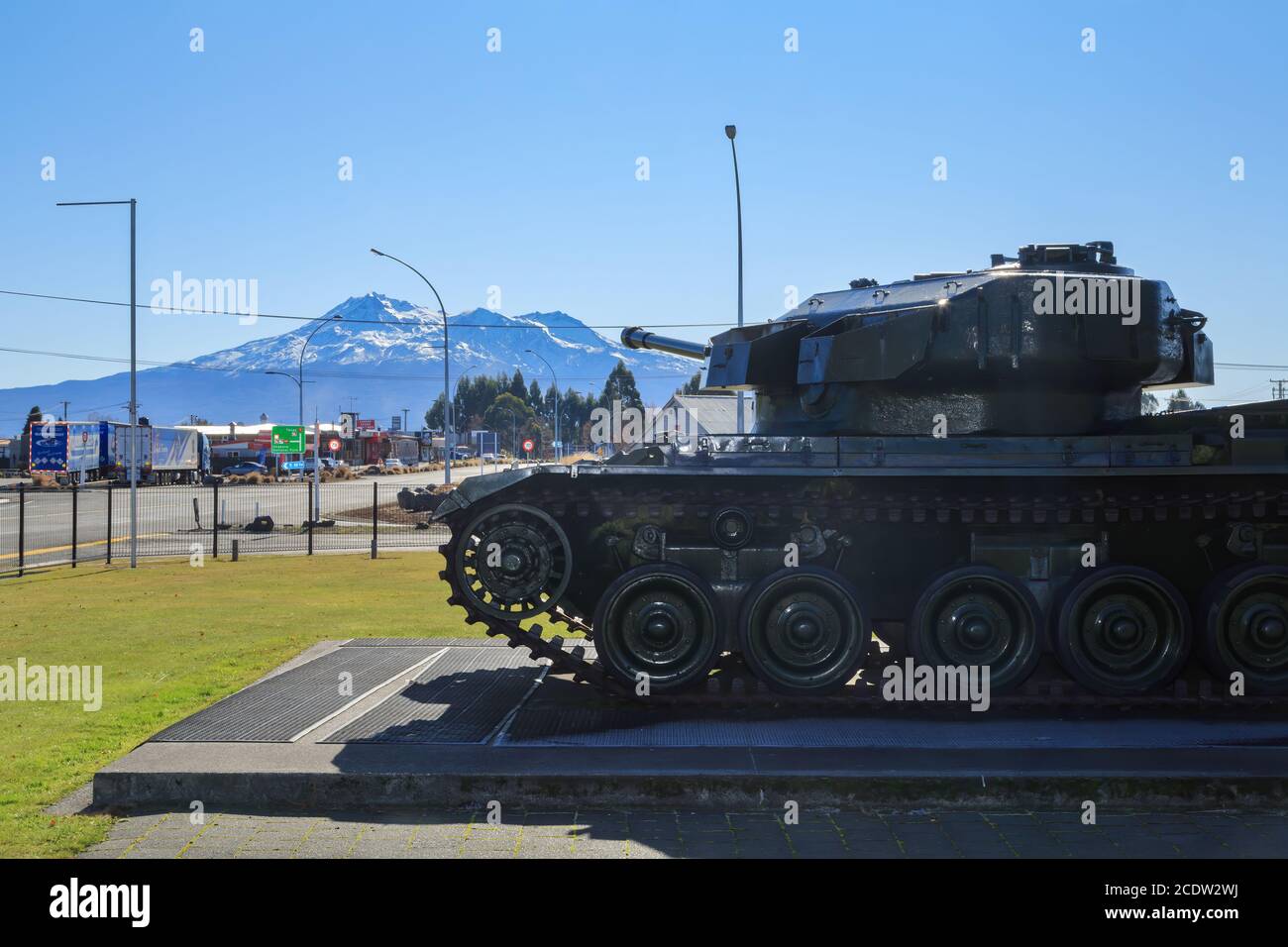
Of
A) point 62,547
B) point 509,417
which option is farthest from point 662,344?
point 509,417

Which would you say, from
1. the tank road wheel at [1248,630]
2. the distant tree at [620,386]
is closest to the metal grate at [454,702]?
the tank road wheel at [1248,630]

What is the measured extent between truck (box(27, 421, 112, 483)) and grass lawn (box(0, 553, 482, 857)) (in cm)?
4621

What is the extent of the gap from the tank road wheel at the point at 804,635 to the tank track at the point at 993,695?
0.18 meters

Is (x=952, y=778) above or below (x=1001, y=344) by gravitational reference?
below

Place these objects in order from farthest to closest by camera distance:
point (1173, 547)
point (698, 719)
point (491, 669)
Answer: point (491, 669) < point (1173, 547) < point (698, 719)

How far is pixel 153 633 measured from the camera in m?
14.4

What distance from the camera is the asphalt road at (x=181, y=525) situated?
29500mm

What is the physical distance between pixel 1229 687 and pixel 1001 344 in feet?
10.7

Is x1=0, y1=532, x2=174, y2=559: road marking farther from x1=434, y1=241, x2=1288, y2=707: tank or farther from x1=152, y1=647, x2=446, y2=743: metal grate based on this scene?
x1=434, y1=241, x2=1288, y2=707: tank

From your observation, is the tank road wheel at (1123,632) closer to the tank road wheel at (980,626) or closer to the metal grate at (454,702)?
the tank road wheel at (980,626)

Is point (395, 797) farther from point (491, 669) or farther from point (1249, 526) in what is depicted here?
point (1249, 526)

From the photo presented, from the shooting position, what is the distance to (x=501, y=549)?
9602 mm

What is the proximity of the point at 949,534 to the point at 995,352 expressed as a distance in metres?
1.57

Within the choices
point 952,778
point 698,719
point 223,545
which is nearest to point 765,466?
point 698,719
